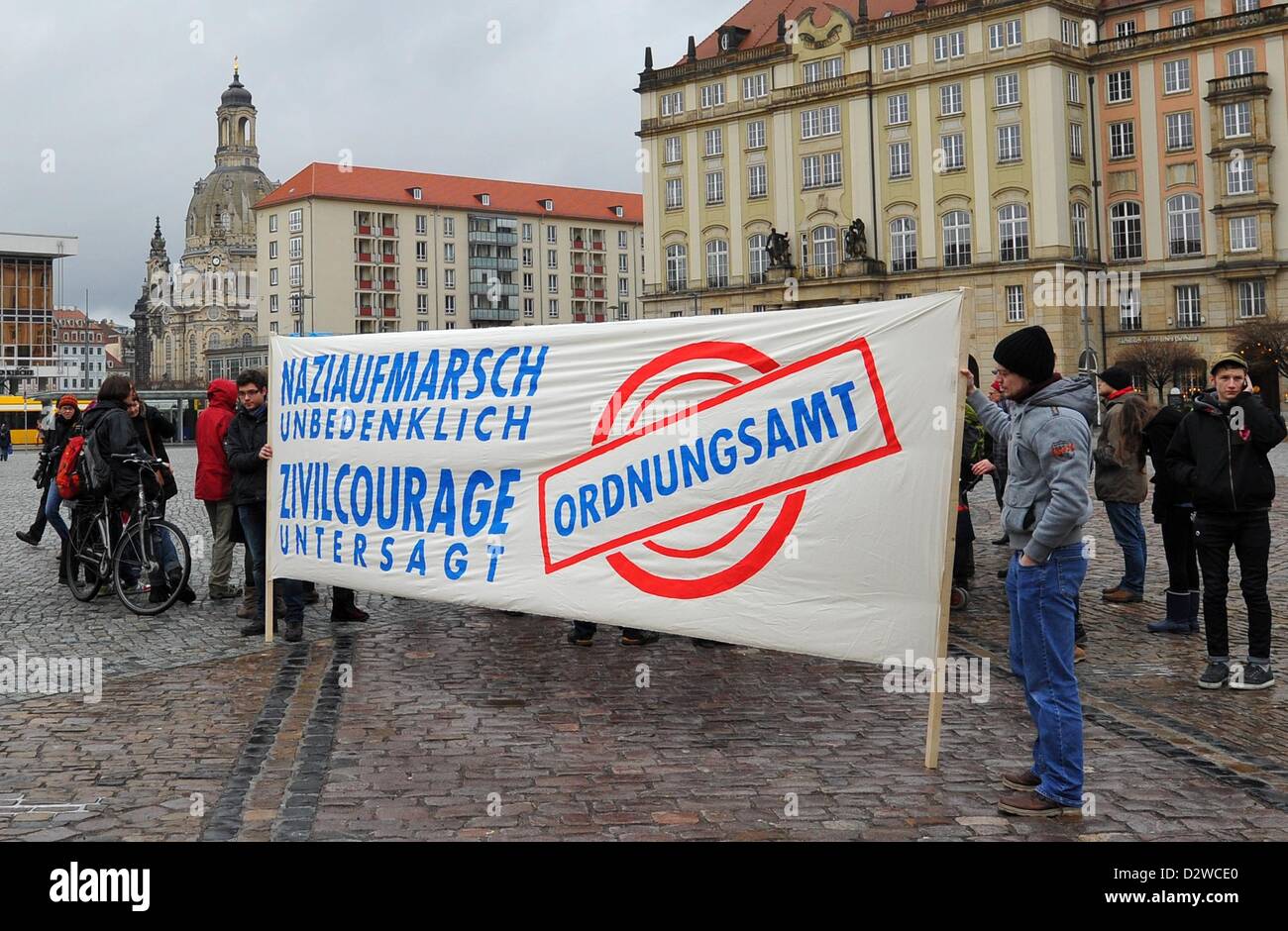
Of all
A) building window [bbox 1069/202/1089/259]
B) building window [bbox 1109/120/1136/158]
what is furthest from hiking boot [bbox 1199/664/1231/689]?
building window [bbox 1109/120/1136/158]

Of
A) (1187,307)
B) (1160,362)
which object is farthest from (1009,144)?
(1160,362)

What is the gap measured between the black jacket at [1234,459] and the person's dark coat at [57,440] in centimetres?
1044

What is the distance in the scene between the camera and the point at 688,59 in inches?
3147

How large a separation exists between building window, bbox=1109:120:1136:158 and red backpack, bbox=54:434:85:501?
65.3 meters

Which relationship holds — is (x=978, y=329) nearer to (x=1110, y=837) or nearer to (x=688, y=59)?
(x=688, y=59)

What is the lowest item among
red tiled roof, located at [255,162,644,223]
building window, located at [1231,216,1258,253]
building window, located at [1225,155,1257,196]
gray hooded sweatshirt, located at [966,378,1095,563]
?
gray hooded sweatshirt, located at [966,378,1095,563]

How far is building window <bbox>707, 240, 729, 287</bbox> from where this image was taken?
7762cm

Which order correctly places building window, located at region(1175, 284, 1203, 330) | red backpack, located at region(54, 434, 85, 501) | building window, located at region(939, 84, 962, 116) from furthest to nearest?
building window, located at region(939, 84, 962, 116), building window, located at region(1175, 284, 1203, 330), red backpack, located at region(54, 434, 85, 501)

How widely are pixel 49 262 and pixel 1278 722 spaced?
10893 cm

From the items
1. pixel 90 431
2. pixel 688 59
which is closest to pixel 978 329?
pixel 688 59

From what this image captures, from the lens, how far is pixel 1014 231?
224ft

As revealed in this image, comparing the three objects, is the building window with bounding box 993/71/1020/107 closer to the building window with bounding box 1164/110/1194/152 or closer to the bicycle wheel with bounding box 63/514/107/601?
the building window with bounding box 1164/110/1194/152

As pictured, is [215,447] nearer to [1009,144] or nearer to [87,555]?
[87,555]

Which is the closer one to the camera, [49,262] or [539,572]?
[539,572]
